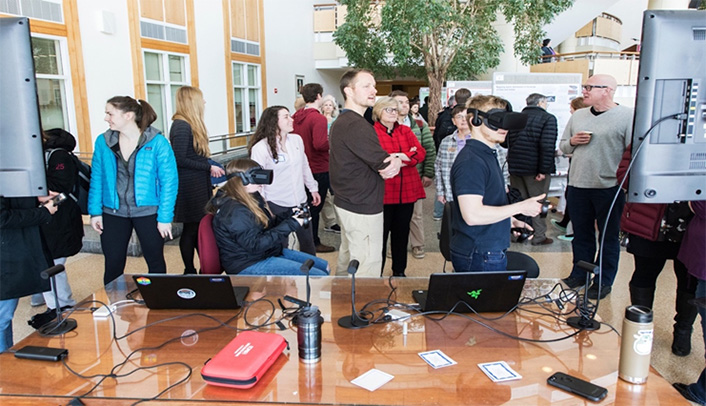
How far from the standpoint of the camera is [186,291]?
1.88 metres

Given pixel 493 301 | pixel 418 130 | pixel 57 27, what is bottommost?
pixel 493 301

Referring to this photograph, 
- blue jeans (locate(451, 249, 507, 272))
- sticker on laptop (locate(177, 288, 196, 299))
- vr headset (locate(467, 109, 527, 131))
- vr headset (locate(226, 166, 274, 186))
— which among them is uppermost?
vr headset (locate(467, 109, 527, 131))

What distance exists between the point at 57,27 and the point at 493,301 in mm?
6803

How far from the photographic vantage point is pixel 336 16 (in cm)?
1531

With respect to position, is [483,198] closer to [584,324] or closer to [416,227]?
[584,324]

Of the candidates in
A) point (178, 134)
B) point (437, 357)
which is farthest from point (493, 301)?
point (178, 134)

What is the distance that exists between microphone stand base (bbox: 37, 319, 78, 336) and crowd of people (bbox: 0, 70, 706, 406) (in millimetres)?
271

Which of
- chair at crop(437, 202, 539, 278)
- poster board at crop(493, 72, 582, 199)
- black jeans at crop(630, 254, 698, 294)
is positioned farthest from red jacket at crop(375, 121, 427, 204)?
poster board at crop(493, 72, 582, 199)

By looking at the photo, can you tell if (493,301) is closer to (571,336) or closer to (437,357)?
(571,336)

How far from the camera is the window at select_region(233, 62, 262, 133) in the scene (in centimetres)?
1175

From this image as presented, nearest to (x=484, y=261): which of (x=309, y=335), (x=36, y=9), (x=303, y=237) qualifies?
(x=309, y=335)

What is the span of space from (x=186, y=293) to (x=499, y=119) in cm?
137

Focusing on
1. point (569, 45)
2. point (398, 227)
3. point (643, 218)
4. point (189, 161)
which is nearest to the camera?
point (643, 218)

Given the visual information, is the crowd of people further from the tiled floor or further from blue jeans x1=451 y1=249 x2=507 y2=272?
the tiled floor
